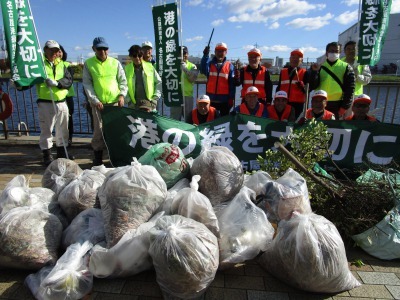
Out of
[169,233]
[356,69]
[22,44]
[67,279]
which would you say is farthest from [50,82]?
[356,69]

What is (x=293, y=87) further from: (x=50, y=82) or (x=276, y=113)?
(x=50, y=82)

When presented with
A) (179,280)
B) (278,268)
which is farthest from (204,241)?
(278,268)

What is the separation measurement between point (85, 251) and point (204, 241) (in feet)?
3.08

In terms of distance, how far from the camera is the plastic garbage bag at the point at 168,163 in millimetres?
3107

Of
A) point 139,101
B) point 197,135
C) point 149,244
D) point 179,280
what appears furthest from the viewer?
point 139,101

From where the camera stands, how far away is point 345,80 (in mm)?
4922

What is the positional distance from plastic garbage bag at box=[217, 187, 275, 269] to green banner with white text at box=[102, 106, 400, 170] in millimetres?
1645

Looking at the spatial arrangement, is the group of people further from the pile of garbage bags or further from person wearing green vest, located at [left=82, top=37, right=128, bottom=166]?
the pile of garbage bags

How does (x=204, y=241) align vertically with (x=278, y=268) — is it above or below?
above

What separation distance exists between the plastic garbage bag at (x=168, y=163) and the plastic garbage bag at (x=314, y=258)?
4.19 ft

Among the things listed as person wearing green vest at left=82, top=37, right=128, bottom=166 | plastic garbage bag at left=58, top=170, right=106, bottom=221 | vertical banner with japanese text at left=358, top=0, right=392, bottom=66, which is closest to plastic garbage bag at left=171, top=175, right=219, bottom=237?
plastic garbage bag at left=58, top=170, right=106, bottom=221

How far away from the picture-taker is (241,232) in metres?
2.42

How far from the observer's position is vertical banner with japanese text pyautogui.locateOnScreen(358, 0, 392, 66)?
544cm

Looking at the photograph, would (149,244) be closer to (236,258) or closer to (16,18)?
(236,258)
